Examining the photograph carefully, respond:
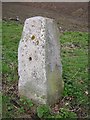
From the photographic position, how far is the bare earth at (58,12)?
15180mm

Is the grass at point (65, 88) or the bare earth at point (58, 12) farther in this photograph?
the bare earth at point (58, 12)

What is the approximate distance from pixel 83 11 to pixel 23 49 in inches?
539

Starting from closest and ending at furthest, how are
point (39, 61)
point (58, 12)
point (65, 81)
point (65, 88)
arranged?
point (39, 61)
point (65, 88)
point (65, 81)
point (58, 12)

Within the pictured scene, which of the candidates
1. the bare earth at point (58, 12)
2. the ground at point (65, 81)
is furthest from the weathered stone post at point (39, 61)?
the bare earth at point (58, 12)

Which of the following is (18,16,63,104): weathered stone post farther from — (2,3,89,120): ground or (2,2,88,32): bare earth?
(2,2,88,32): bare earth

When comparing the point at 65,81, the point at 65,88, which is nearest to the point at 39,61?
the point at 65,88

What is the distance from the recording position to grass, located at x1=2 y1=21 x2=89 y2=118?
5762 mm

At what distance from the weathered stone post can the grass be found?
20 centimetres

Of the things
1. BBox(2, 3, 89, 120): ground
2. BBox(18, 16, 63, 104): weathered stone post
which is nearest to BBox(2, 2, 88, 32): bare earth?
BBox(2, 3, 89, 120): ground

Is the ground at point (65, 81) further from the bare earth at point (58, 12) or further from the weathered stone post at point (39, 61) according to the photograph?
the bare earth at point (58, 12)

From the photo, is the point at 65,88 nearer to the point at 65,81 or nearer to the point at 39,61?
the point at 65,81

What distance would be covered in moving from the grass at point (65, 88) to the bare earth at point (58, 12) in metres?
4.92

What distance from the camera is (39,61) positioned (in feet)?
19.0

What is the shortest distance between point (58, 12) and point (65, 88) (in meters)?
12.7
